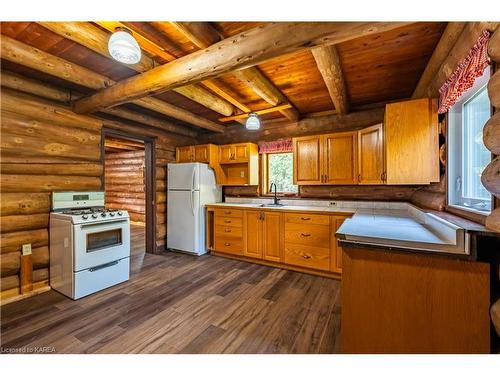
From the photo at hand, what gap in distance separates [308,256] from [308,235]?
0.93ft

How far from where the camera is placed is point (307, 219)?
114 inches

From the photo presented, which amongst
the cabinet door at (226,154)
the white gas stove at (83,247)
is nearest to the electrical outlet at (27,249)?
the white gas stove at (83,247)

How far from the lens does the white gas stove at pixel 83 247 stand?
2291 millimetres

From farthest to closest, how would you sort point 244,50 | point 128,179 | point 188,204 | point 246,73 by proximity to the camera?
point 128,179
point 188,204
point 246,73
point 244,50

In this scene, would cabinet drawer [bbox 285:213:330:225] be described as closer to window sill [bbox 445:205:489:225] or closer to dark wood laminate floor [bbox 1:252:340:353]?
dark wood laminate floor [bbox 1:252:340:353]

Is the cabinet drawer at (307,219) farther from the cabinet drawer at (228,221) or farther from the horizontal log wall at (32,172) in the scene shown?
the horizontal log wall at (32,172)

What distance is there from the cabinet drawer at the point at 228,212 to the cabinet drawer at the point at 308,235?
823mm

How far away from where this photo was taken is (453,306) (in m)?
1.18

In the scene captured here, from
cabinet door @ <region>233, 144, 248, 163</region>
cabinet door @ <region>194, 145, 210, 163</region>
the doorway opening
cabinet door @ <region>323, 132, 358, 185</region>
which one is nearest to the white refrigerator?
cabinet door @ <region>194, 145, 210, 163</region>

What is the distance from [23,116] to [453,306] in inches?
161

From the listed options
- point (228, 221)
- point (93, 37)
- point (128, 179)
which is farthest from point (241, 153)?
point (128, 179)

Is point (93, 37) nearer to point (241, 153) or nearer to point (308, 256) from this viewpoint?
point (241, 153)

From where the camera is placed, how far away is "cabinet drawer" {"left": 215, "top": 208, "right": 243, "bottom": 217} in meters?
3.45

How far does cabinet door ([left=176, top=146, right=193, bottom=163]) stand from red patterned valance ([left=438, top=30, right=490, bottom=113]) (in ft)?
11.7
